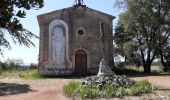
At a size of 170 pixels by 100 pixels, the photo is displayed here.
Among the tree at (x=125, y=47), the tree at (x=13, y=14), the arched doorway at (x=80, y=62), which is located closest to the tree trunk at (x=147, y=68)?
the tree at (x=125, y=47)

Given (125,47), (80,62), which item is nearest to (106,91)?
(80,62)

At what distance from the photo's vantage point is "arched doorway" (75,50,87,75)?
2897 cm

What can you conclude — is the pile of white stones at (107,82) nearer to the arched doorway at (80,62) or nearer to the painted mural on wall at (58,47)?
the painted mural on wall at (58,47)

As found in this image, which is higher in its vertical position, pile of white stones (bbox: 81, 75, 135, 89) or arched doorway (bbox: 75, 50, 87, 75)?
arched doorway (bbox: 75, 50, 87, 75)

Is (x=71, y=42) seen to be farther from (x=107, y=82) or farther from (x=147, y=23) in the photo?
(x=107, y=82)

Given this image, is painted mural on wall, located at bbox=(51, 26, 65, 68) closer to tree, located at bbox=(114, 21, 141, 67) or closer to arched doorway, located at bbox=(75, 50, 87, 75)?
arched doorway, located at bbox=(75, 50, 87, 75)

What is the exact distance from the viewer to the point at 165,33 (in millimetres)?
32688

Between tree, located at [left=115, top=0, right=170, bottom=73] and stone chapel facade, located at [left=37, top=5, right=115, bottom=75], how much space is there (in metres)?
3.55

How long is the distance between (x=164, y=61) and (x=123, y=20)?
637 centimetres

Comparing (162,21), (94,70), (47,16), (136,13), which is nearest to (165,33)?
(162,21)

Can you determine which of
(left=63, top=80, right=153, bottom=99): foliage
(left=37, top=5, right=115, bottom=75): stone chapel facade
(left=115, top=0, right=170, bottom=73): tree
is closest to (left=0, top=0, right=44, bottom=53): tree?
(left=63, top=80, right=153, bottom=99): foliage

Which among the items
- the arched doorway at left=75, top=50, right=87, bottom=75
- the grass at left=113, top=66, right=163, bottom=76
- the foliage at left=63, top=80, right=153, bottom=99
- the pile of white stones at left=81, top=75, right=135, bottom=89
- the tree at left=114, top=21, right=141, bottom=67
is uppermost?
the tree at left=114, top=21, right=141, bottom=67

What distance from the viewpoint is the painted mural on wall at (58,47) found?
28516 mm

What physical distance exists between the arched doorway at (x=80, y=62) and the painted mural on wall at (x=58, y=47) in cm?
135
